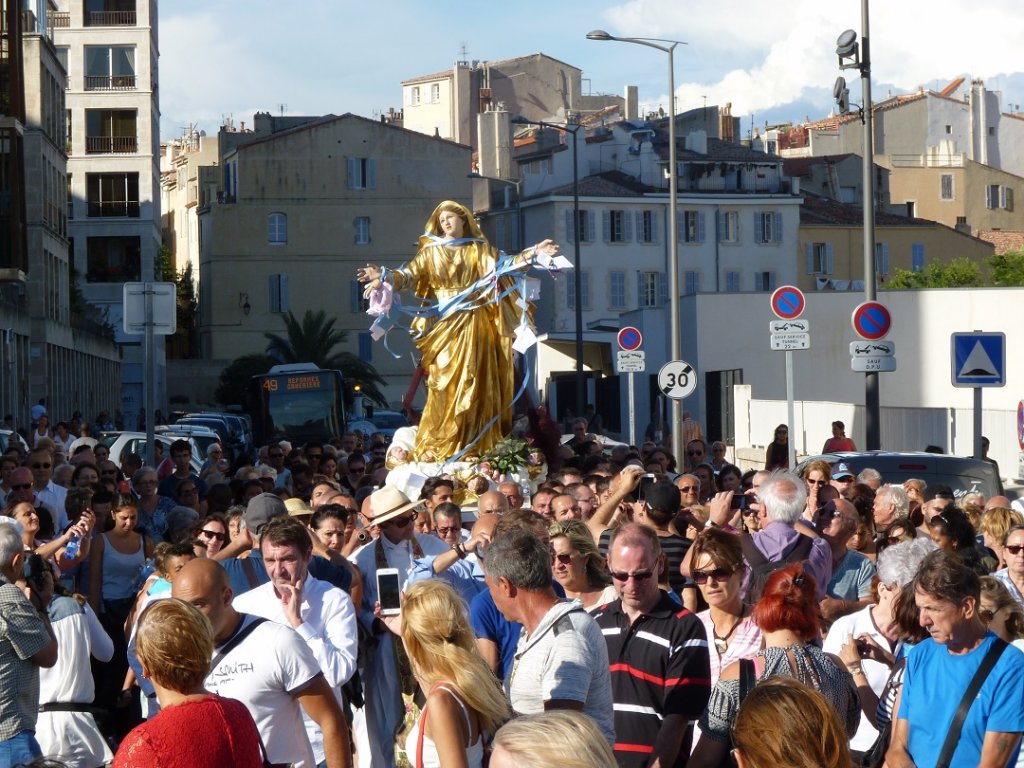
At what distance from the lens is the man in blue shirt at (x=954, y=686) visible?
581cm

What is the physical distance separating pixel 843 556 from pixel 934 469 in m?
6.51

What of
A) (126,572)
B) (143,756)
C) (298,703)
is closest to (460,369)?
(126,572)

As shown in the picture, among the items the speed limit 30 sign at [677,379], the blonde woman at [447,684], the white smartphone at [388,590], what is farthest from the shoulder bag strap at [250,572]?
the speed limit 30 sign at [677,379]

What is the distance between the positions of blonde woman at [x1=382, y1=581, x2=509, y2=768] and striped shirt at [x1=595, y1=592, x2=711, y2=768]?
0.82 m

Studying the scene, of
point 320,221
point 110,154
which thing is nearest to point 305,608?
point 110,154

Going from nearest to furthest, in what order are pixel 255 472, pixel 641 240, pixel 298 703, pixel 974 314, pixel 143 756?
pixel 143 756, pixel 298 703, pixel 255 472, pixel 974 314, pixel 641 240

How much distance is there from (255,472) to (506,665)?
8559 millimetres

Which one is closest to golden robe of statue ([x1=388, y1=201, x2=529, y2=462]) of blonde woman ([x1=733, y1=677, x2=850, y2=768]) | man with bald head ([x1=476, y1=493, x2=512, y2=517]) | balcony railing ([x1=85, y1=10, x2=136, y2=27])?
man with bald head ([x1=476, y1=493, x2=512, y2=517])

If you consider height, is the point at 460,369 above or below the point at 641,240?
below

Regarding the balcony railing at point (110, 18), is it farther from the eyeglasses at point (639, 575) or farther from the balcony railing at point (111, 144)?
the eyeglasses at point (639, 575)

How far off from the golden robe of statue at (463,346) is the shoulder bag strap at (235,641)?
12469mm

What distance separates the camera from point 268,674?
6137 millimetres

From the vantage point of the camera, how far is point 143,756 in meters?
5.04

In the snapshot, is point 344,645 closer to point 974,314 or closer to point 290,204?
point 974,314
